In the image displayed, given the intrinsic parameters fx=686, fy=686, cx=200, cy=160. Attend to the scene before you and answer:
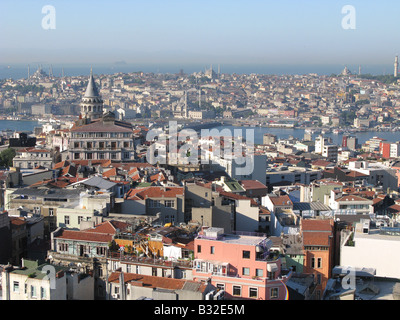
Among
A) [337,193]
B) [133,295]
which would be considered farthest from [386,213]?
[133,295]

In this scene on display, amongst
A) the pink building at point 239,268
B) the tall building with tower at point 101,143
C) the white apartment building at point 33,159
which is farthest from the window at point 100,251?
the tall building with tower at point 101,143

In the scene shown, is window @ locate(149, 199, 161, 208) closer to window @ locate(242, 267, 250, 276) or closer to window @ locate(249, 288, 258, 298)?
window @ locate(242, 267, 250, 276)

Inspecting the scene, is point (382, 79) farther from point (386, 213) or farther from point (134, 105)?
point (386, 213)

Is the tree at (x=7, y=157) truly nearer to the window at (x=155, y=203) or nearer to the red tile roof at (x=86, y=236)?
the window at (x=155, y=203)

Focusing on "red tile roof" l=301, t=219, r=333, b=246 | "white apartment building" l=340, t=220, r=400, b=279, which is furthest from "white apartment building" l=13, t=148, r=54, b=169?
"white apartment building" l=340, t=220, r=400, b=279

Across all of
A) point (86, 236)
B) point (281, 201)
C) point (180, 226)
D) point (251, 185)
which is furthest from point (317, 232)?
point (251, 185)
